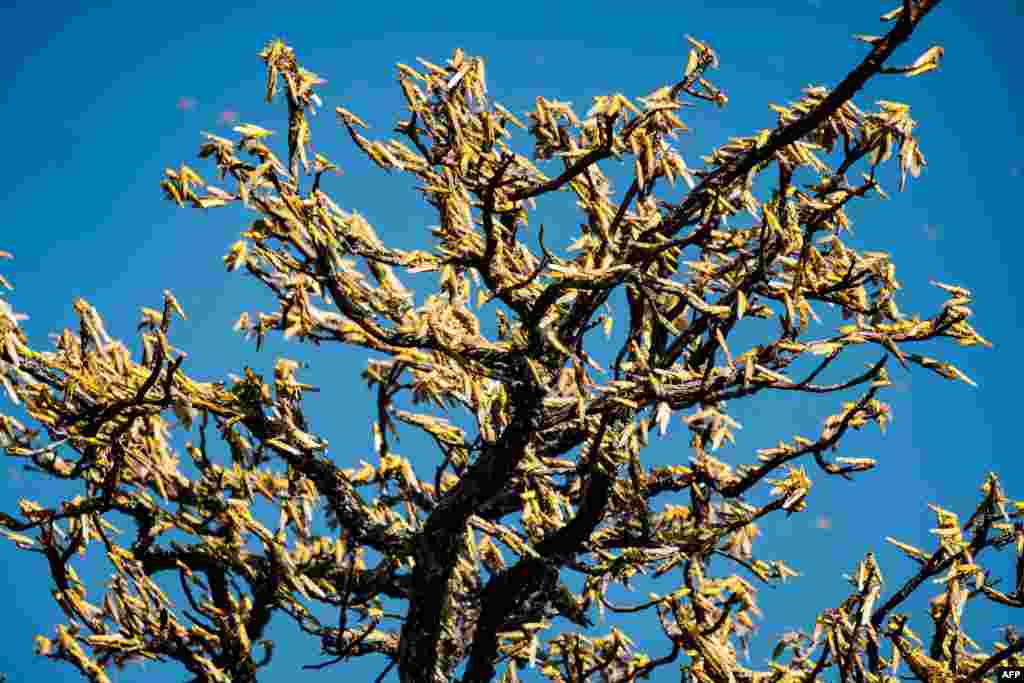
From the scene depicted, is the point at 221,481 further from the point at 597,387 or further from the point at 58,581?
the point at 597,387

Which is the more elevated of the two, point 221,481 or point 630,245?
point 221,481

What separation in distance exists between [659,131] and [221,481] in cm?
286

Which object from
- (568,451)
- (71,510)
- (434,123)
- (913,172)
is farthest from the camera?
(568,451)

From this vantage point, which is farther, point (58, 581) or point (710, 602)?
point (58, 581)

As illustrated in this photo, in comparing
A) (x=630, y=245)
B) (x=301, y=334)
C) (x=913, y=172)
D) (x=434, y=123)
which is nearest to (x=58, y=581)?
(x=301, y=334)

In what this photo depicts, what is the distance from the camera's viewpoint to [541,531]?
15.3 feet

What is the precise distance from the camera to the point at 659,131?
372 cm

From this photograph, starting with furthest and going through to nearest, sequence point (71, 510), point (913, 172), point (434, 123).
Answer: point (71, 510), point (434, 123), point (913, 172)

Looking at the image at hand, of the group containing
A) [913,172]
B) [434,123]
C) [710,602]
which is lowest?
[710,602]

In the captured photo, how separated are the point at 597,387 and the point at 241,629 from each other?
2.42 meters

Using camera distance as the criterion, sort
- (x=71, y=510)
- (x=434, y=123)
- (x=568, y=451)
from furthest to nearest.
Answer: (x=568, y=451) → (x=71, y=510) → (x=434, y=123)

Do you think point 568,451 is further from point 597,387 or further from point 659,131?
point 659,131

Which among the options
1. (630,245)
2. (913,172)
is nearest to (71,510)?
(630,245)

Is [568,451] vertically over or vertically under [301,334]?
over
